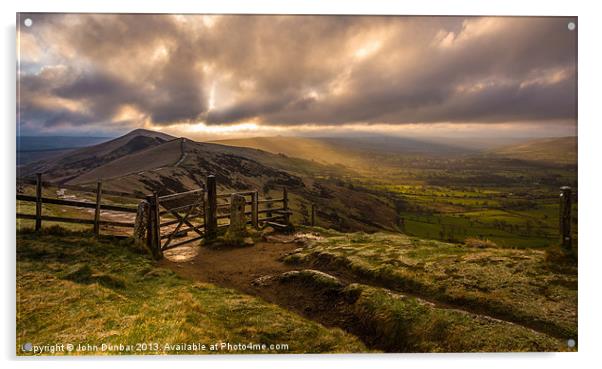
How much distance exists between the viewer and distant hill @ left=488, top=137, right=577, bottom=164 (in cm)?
931

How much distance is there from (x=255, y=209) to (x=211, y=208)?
8.15ft

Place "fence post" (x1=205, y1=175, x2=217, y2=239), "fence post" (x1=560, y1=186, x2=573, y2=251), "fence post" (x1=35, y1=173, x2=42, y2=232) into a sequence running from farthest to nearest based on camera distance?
"fence post" (x1=205, y1=175, x2=217, y2=239), "fence post" (x1=35, y1=173, x2=42, y2=232), "fence post" (x1=560, y1=186, x2=573, y2=251)

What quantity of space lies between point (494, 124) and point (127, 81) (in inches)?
463

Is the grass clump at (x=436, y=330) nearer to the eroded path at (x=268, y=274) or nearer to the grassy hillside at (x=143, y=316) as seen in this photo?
the eroded path at (x=268, y=274)

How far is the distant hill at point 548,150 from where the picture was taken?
9.31 metres

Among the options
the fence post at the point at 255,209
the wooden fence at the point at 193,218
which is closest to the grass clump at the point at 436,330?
the wooden fence at the point at 193,218

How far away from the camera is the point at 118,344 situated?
7262 mm

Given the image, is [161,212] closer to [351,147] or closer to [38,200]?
[38,200]

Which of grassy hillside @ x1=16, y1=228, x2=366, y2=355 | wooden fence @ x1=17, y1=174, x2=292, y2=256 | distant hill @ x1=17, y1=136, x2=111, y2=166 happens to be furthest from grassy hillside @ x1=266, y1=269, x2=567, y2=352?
distant hill @ x1=17, y1=136, x2=111, y2=166

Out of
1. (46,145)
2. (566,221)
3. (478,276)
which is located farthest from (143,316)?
(566,221)

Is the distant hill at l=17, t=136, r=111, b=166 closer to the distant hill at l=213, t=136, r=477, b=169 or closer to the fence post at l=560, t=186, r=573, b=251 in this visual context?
the distant hill at l=213, t=136, r=477, b=169

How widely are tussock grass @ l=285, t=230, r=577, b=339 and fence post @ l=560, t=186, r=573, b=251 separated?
1.80ft

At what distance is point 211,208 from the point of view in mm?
13719

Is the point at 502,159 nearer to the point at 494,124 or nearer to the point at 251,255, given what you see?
the point at 494,124
